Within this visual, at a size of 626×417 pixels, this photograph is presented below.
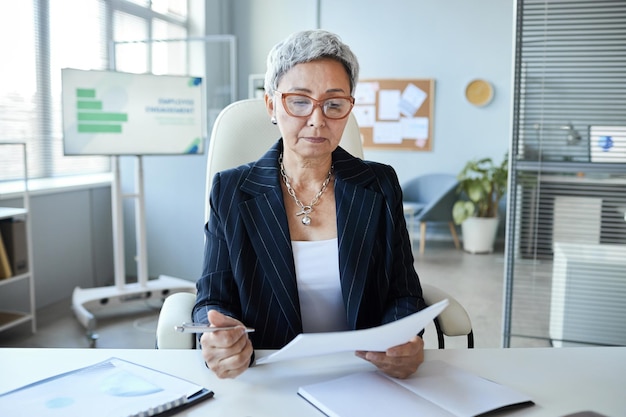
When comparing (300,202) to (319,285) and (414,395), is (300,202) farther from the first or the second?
(414,395)

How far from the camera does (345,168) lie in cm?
147

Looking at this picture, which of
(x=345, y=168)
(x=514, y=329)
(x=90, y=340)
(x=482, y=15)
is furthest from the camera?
(x=482, y=15)

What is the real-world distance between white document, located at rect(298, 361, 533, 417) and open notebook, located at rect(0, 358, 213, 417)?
0.21 m

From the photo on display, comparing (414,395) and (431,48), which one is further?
(431,48)

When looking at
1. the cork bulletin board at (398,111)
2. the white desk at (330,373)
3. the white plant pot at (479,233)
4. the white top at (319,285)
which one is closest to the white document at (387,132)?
the cork bulletin board at (398,111)

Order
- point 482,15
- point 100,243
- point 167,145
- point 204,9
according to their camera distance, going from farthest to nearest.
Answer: point 482,15, point 204,9, point 100,243, point 167,145

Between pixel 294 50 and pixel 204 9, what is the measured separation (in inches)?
209

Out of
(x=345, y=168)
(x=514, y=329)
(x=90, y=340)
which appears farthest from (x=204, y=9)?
(x=345, y=168)

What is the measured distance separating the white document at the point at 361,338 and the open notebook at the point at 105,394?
0.17 metres

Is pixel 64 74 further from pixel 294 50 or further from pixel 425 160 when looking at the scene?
pixel 425 160

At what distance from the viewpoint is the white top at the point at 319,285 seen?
137 centimetres

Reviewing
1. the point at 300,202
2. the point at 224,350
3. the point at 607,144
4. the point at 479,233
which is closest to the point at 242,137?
the point at 300,202

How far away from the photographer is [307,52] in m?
1.28

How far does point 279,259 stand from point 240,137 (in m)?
0.56
